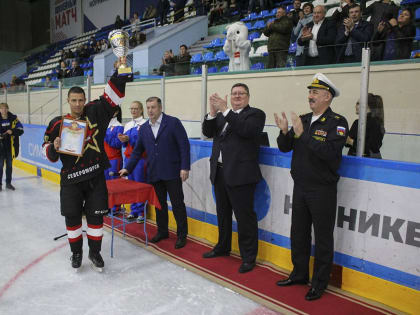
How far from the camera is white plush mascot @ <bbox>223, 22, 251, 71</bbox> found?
6.05 m

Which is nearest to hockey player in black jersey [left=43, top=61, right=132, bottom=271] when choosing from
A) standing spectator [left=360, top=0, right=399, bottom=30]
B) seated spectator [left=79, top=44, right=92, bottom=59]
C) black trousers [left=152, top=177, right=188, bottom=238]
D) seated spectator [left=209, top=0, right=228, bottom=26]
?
black trousers [left=152, top=177, right=188, bottom=238]

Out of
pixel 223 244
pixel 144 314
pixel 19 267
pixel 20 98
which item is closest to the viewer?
pixel 144 314

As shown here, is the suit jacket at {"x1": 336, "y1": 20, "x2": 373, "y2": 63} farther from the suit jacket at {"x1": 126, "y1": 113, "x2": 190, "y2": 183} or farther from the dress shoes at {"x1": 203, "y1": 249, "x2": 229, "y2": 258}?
the dress shoes at {"x1": 203, "y1": 249, "x2": 229, "y2": 258}

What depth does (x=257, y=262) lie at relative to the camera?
3773mm

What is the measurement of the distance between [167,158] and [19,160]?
7143 millimetres

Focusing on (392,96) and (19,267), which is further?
(19,267)

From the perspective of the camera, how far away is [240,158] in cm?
340

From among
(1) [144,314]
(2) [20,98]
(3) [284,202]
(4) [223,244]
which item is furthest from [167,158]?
(2) [20,98]

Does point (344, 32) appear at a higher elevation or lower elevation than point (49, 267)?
higher

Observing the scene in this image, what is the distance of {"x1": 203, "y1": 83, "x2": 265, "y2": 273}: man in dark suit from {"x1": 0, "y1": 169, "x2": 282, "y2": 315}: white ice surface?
1.91ft

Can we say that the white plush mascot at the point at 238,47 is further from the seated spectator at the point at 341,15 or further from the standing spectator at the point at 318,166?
the standing spectator at the point at 318,166

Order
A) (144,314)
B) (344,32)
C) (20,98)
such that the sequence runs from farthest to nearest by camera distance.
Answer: (20,98), (344,32), (144,314)

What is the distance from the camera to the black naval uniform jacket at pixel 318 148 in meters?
2.76

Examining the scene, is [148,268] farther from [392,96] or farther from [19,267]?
[392,96]
